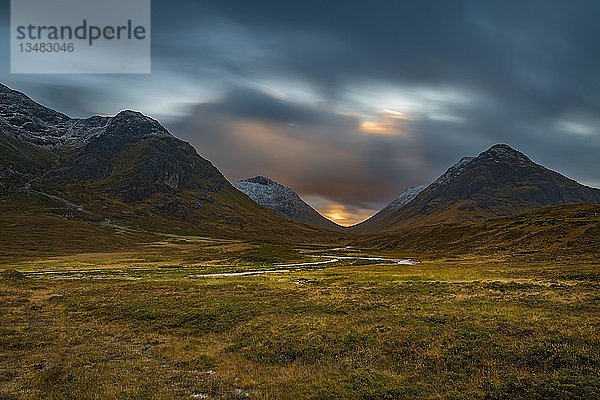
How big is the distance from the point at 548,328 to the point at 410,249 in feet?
483

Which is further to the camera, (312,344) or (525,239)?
(525,239)

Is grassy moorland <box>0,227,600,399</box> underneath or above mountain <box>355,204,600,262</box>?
underneath

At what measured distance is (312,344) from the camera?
27547 mm

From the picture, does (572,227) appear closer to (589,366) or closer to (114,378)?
(589,366)

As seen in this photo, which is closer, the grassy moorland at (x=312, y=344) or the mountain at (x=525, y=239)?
the grassy moorland at (x=312, y=344)

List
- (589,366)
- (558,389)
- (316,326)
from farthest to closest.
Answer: (316,326), (589,366), (558,389)

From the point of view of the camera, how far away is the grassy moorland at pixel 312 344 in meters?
20.6

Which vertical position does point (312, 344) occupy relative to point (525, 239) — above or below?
below

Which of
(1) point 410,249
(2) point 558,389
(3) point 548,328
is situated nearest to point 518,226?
(1) point 410,249

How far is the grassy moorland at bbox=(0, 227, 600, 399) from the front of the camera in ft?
67.5

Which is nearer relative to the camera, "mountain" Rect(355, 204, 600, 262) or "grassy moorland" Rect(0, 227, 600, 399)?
"grassy moorland" Rect(0, 227, 600, 399)

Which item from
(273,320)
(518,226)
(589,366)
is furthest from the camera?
(518,226)

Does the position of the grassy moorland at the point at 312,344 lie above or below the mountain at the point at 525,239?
below

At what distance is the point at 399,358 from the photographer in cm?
2450
